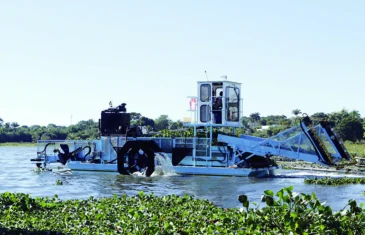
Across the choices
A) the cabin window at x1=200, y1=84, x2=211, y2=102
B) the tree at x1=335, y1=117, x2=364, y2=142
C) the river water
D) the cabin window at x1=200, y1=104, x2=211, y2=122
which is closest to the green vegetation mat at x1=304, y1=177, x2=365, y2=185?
the river water

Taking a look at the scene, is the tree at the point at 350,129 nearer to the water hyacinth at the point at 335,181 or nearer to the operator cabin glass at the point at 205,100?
the operator cabin glass at the point at 205,100

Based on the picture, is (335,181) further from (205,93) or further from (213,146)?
(205,93)

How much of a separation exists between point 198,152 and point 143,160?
3270 mm

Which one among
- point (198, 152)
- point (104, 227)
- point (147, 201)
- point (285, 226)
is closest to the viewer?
point (285, 226)

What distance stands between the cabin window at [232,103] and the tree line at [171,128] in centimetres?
262

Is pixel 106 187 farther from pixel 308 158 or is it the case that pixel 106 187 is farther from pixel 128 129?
pixel 308 158

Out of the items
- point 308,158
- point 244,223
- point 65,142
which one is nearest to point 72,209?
point 244,223

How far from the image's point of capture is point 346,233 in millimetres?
9648

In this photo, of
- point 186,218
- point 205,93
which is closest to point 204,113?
point 205,93

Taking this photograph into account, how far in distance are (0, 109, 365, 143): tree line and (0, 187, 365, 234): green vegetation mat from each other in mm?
20615

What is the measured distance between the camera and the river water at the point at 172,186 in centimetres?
2358

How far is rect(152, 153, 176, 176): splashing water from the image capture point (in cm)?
3371

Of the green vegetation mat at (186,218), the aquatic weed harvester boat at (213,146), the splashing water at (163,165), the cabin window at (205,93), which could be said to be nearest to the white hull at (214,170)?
the aquatic weed harvester boat at (213,146)

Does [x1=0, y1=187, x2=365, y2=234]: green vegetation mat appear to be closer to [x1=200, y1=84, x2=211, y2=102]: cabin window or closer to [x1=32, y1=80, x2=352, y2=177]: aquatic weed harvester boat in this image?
[x1=32, y1=80, x2=352, y2=177]: aquatic weed harvester boat
